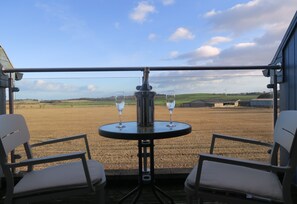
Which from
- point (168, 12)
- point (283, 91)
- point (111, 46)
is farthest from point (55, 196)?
point (111, 46)

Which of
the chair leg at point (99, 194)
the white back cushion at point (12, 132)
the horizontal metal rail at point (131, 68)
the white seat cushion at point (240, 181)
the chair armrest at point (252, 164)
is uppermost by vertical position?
the horizontal metal rail at point (131, 68)

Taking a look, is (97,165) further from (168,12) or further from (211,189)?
(168,12)

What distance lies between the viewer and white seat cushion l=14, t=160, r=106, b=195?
1300mm

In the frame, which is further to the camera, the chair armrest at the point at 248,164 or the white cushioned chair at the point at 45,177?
the white cushioned chair at the point at 45,177

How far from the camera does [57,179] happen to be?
1396 millimetres

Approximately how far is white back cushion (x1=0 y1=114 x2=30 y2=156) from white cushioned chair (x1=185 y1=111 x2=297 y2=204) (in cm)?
110

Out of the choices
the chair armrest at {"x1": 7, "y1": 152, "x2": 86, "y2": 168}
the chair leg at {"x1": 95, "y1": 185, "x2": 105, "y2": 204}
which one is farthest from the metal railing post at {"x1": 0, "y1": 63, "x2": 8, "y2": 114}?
the chair leg at {"x1": 95, "y1": 185, "x2": 105, "y2": 204}

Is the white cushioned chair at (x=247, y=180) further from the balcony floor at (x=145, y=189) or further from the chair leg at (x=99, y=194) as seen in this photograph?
the balcony floor at (x=145, y=189)

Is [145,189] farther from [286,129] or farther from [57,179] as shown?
[286,129]

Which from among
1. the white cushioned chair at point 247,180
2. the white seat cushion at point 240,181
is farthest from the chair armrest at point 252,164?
the white seat cushion at point 240,181

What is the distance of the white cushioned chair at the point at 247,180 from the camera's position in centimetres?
116

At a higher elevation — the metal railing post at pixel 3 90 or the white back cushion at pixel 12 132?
the metal railing post at pixel 3 90

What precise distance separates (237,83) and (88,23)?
7.86m

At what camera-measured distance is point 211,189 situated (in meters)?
1.28
